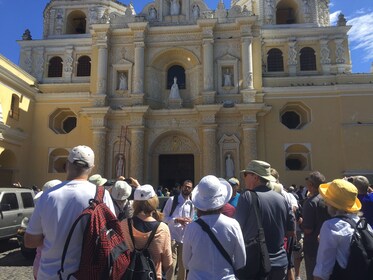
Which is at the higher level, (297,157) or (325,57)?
(325,57)

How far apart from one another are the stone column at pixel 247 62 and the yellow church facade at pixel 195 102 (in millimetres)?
60

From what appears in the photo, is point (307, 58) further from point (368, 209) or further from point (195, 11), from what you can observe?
point (368, 209)

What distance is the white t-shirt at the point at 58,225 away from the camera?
8.75 ft

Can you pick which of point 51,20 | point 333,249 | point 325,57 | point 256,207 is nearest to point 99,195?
point 256,207

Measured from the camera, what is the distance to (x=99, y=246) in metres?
2.61

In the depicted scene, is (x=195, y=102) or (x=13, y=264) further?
(x=195, y=102)

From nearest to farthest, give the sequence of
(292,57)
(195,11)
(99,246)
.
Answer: (99,246), (195,11), (292,57)

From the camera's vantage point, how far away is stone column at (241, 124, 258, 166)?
17.8 meters

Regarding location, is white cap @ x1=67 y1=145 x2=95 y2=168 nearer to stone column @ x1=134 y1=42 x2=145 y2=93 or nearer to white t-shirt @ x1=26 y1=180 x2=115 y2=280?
white t-shirt @ x1=26 y1=180 x2=115 y2=280

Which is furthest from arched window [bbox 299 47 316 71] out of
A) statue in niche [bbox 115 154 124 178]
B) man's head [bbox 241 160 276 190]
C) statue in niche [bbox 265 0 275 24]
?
man's head [bbox 241 160 276 190]

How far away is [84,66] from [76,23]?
4.82 m

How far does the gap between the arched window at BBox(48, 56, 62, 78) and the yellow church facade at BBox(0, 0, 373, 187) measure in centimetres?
54

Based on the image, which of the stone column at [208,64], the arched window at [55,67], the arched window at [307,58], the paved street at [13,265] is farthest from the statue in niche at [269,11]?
the paved street at [13,265]

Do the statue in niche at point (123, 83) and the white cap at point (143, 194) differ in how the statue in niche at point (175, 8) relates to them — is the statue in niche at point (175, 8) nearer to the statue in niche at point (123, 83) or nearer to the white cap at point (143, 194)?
the statue in niche at point (123, 83)
